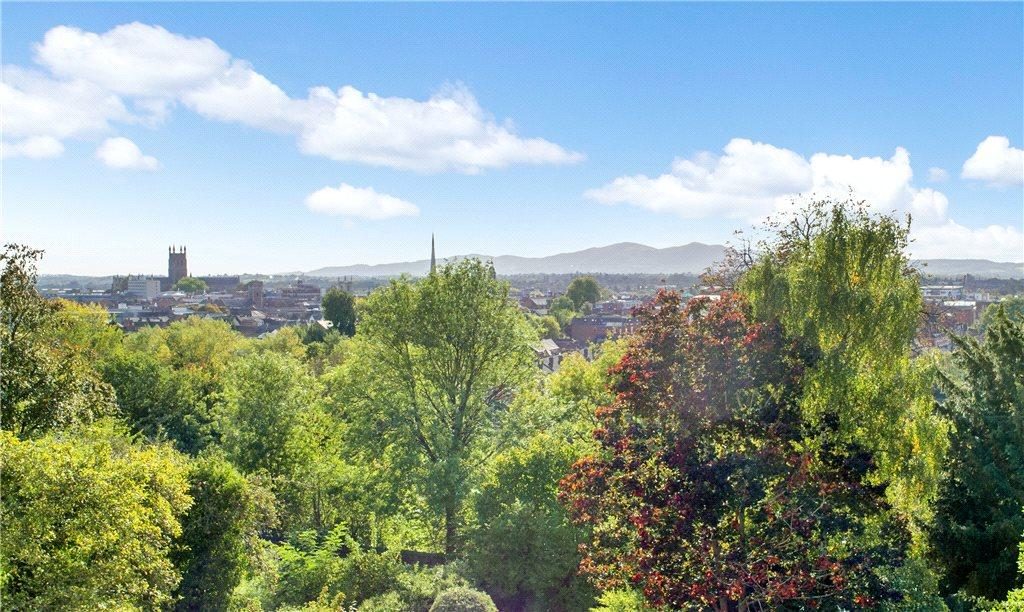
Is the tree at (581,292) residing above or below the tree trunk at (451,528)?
above

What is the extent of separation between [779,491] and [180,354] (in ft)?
140

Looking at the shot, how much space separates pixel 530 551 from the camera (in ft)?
54.5

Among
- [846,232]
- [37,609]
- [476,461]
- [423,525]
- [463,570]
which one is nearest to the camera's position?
[37,609]

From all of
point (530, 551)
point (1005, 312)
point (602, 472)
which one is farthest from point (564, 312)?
point (602, 472)

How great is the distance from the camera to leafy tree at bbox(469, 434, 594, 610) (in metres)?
16.3

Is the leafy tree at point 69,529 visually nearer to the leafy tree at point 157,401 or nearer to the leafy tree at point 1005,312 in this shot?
the leafy tree at point 1005,312

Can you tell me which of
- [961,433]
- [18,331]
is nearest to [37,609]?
[18,331]

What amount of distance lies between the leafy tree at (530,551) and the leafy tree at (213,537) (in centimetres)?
575

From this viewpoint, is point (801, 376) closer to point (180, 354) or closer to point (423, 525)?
point (423, 525)

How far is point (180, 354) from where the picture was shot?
43.9m

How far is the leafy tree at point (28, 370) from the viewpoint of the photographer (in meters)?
14.1

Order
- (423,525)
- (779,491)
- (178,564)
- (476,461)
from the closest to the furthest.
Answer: (779,491)
(178,564)
(476,461)
(423,525)

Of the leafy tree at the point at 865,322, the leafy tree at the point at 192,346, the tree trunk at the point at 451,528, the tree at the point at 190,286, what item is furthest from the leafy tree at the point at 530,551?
the tree at the point at 190,286

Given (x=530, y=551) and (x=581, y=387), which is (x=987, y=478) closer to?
(x=530, y=551)
